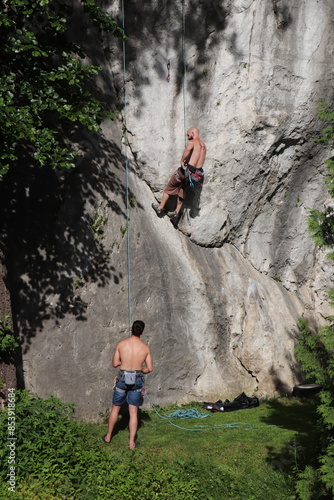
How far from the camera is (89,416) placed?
9461 mm

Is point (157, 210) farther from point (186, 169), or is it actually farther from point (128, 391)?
point (128, 391)

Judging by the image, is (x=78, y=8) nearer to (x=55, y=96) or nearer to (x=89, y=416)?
(x=55, y=96)

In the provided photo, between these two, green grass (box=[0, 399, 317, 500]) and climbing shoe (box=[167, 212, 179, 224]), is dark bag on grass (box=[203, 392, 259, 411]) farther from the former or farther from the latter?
climbing shoe (box=[167, 212, 179, 224])

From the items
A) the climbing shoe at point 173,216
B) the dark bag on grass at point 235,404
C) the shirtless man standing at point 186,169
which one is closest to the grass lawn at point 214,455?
the dark bag on grass at point 235,404

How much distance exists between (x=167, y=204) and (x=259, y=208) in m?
2.56

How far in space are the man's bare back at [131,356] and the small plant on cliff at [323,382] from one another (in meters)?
2.50

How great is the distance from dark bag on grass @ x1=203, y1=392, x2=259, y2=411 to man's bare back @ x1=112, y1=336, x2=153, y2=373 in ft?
8.37

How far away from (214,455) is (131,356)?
187 cm

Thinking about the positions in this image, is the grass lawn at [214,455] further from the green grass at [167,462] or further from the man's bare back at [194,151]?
the man's bare back at [194,151]

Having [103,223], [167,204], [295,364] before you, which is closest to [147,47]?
[167,204]

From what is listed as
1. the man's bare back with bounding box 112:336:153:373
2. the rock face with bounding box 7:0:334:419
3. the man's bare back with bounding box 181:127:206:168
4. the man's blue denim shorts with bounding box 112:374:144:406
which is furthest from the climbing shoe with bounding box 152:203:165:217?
the man's blue denim shorts with bounding box 112:374:144:406

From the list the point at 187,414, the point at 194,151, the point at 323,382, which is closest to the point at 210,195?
the point at 194,151

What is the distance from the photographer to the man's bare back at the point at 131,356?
824 centimetres

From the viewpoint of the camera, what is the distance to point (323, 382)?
21.5 ft
